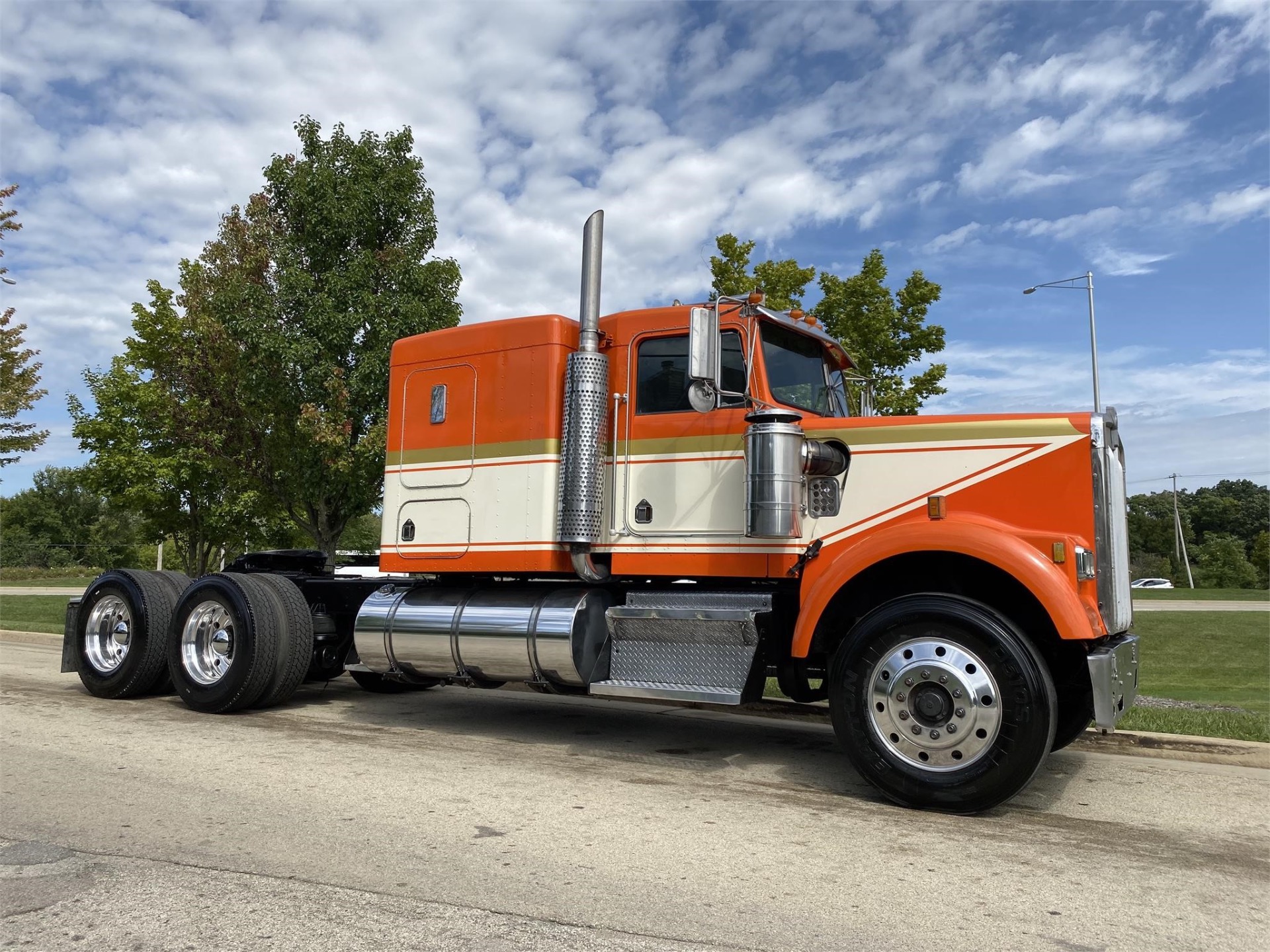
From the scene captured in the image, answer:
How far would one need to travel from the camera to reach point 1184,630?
21812mm

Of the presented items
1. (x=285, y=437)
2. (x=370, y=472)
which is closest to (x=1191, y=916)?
(x=370, y=472)

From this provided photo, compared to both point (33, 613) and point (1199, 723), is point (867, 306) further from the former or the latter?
point (33, 613)

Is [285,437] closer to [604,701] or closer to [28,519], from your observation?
[604,701]

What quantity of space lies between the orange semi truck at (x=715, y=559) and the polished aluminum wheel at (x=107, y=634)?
0.08 m

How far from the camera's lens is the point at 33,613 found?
20.7 meters

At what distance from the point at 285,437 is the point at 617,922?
13962 mm

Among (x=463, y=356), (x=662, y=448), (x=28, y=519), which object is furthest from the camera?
(x=28, y=519)

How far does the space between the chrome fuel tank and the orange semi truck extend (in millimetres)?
22

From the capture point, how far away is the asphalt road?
354cm

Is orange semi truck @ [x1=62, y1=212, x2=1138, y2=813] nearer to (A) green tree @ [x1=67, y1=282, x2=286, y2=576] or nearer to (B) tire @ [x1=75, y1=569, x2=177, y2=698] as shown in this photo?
(B) tire @ [x1=75, y1=569, x2=177, y2=698]

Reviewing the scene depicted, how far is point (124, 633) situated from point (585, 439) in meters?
5.18

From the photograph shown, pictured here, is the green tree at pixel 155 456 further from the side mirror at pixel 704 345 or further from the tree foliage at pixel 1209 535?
the tree foliage at pixel 1209 535

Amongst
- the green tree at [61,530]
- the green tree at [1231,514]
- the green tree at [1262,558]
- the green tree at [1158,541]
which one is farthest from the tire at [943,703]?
the green tree at [1231,514]

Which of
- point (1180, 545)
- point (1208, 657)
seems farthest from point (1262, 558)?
point (1208, 657)
